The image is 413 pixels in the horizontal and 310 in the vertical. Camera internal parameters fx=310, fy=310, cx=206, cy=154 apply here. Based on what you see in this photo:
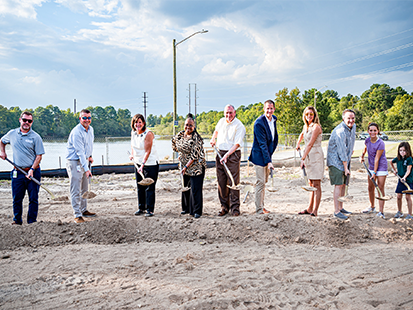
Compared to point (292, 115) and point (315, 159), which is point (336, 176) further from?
point (292, 115)

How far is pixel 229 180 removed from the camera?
618 cm

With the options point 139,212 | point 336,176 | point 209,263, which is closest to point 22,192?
point 139,212

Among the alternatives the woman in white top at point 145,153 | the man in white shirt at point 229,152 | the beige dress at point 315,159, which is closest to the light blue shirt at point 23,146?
the woman in white top at point 145,153

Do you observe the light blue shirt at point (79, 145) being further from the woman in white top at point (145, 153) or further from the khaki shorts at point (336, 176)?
the khaki shorts at point (336, 176)

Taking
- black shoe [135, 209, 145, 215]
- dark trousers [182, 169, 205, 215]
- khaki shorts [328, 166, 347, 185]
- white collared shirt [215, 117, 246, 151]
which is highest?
white collared shirt [215, 117, 246, 151]

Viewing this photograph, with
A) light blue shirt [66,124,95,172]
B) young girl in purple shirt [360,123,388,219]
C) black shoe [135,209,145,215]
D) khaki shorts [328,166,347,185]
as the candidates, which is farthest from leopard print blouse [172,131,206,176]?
young girl in purple shirt [360,123,388,219]

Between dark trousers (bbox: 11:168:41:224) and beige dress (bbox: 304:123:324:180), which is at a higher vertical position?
beige dress (bbox: 304:123:324:180)

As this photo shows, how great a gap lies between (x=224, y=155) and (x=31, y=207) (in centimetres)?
367

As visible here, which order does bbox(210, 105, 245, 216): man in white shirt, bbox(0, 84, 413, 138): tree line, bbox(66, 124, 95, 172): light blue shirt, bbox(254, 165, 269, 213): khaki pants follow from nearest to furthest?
bbox(66, 124, 95, 172): light blue shirt < bbox(254, 165, 269, 213): khaki pants < bbox(210, 105, 245, 216): man in white shirt < bbox(0, 84, 413, 138): tree line

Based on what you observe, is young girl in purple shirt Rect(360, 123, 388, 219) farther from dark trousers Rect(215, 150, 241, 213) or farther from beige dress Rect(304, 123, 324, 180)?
dark trousers Rect(215, 150, 241, 213)

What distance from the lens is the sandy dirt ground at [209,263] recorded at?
331cm

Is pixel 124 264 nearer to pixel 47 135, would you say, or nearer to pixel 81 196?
pixel 81 196

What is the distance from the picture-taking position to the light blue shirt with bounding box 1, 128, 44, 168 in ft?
18.0

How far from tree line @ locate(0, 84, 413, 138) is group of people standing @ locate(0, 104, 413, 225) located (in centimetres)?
3181
